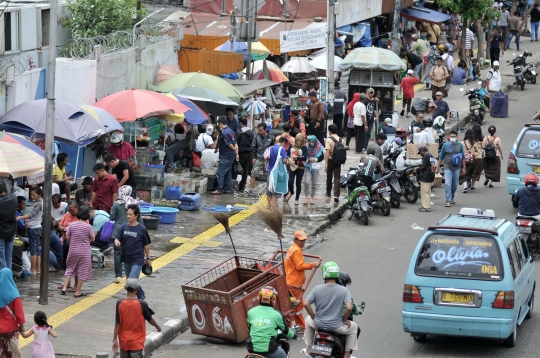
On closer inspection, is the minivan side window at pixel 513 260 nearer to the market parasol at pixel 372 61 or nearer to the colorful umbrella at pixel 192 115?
the colorful umbrella at pixel 192 115

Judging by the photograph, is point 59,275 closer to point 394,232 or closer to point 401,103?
point 394,232

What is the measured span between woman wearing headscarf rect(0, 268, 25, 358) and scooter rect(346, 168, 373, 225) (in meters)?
10.4

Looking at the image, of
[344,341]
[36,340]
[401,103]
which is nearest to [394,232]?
[344,341]

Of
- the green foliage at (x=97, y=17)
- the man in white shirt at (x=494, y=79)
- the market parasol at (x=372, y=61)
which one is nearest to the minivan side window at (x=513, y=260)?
the green foliage at (x=97, y=17)

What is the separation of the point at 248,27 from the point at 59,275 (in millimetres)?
10695

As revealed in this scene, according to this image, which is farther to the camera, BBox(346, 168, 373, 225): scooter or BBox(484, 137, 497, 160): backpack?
BBox(484, 137, 497, 160): backpack

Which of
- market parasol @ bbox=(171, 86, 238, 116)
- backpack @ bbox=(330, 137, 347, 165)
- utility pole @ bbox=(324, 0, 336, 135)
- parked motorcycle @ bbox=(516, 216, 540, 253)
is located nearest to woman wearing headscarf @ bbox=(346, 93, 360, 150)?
utility pole @ bbox=(324, 0, 336, 135)

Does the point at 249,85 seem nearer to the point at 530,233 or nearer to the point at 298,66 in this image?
the point at 298,66

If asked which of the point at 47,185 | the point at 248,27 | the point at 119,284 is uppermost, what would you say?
the point at 248,27

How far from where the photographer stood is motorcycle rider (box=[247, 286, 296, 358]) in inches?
413

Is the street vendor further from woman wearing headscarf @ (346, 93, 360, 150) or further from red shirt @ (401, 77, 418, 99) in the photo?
red shirt @ (401, 77, 418, 99)

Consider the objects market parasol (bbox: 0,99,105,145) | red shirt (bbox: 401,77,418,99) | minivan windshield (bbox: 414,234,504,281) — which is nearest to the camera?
minivan windshield (bbox: 414,234,504,281)

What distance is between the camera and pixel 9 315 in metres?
10.6

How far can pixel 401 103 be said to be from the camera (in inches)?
1305
